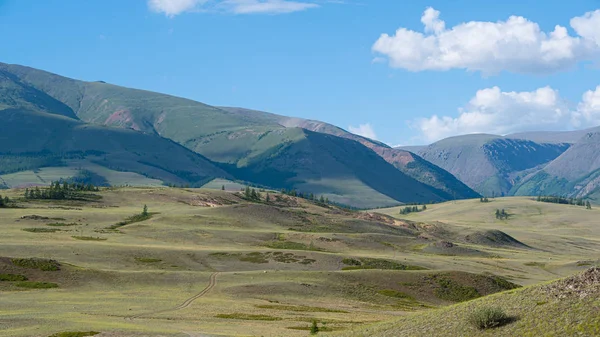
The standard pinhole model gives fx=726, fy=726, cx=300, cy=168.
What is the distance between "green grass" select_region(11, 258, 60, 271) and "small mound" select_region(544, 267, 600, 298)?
74.8 meters

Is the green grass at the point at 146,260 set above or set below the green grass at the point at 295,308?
above

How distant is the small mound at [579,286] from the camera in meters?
44.0

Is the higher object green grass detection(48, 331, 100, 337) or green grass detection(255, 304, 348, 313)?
green grass detection(48, 331, 100, 337)

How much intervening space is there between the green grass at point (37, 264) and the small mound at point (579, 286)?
7476 cm

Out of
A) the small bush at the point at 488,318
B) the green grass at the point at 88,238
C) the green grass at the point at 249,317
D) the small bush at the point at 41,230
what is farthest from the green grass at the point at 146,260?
the small bush at the point at 488,318

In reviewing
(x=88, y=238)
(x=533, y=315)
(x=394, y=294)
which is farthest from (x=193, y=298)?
(x=88, y=238)

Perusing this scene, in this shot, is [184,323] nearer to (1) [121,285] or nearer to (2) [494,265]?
(1) [121,285]

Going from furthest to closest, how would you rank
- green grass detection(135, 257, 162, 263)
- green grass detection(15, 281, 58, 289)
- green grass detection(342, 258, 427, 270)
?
1. green grass detection(342, 258, 427, 270)
2. green grass detection(135, 257, 162, 263)
3. green grass detection(15, 281, 58, 289)

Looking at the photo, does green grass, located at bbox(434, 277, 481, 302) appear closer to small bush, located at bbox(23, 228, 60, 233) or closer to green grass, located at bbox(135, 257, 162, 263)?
green grass, located at bbox(135, 257, 162, 263)

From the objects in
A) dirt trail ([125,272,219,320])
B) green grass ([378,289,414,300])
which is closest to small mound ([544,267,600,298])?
dirt trail ([125,272,219,320])

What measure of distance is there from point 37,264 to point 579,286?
259ft

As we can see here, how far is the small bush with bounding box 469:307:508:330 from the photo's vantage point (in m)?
44.7

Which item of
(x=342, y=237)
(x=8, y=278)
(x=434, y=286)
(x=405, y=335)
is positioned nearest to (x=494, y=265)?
(x=342, y=237)

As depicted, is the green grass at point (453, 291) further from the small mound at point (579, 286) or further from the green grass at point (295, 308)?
the small mound at point (579, 286)
